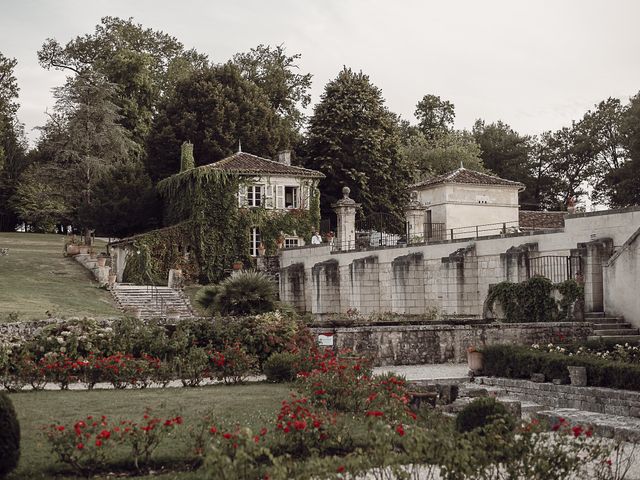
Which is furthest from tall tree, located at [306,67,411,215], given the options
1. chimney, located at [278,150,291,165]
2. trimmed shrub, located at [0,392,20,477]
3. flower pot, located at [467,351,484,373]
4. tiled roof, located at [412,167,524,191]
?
trimmed shrub, located at [0,392,20,477]

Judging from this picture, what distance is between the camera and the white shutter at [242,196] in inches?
1764

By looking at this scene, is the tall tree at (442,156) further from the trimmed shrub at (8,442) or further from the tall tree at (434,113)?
the trimmed shrub at (8,442)

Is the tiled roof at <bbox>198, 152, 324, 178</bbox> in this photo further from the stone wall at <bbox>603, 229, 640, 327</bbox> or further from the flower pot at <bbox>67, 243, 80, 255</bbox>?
the stone wall at <bbox>603, 229, 640, 327</bbox>

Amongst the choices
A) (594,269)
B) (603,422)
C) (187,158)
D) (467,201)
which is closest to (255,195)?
(187,158)

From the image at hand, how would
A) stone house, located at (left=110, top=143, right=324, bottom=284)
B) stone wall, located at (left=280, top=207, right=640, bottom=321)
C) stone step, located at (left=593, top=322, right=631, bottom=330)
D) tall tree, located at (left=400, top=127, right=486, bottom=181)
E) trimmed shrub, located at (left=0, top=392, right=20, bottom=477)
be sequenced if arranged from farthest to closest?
tall tree, located at (left=400, top=127, right=486, bottom=181) → stone house, located at (left=110, top=143, right=324, bottom=284) → stone wall, located at (left=280, top=207, right=640, bottom=321) → stone step, located at (left=593, top=322, right=631, bottom=330) → trimmed shrub, located at (left=0, top=392, right=20, bottom=477)

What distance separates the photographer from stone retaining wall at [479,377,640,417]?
13.8 m

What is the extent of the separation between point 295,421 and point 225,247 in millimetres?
35310

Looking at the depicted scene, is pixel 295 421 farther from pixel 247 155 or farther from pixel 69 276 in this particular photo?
pixel 247 155

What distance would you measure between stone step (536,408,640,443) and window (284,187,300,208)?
32887 millimetres

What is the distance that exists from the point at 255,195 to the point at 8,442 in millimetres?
37262

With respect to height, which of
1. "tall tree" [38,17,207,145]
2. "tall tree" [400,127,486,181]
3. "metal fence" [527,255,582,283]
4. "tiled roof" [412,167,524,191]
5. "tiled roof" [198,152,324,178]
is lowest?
"metal fence" [527,255,582,283]

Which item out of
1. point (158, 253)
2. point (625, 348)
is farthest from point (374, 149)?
point (625, 348)

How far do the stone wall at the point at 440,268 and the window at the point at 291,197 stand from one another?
3462mm

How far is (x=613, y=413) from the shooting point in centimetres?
1406
